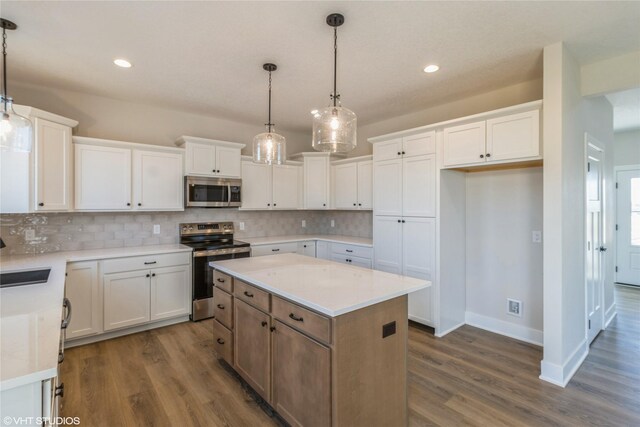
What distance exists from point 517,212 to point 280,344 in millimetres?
2873

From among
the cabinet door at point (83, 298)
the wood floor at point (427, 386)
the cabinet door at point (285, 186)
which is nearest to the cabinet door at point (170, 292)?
the wood floor at point (427, 386)

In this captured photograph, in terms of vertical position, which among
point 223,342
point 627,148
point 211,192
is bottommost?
point 223,342

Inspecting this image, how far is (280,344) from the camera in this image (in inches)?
76.0

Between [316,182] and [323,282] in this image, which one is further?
[316,182]

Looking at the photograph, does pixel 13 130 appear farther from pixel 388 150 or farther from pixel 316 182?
pixel 316 182

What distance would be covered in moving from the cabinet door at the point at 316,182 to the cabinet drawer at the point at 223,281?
2503 mm

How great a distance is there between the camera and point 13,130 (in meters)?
1.89

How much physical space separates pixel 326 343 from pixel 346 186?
11.0 feet

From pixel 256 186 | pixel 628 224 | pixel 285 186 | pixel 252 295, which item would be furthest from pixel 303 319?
pixel 628 224

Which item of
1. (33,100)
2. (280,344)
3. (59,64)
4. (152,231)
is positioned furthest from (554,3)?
(33,100)

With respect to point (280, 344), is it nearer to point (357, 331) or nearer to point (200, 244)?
point (357, 331)

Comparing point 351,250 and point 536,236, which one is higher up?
point 536,236

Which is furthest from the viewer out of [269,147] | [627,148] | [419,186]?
[627,148]

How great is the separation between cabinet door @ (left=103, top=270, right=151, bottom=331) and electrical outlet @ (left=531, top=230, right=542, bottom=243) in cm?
416
